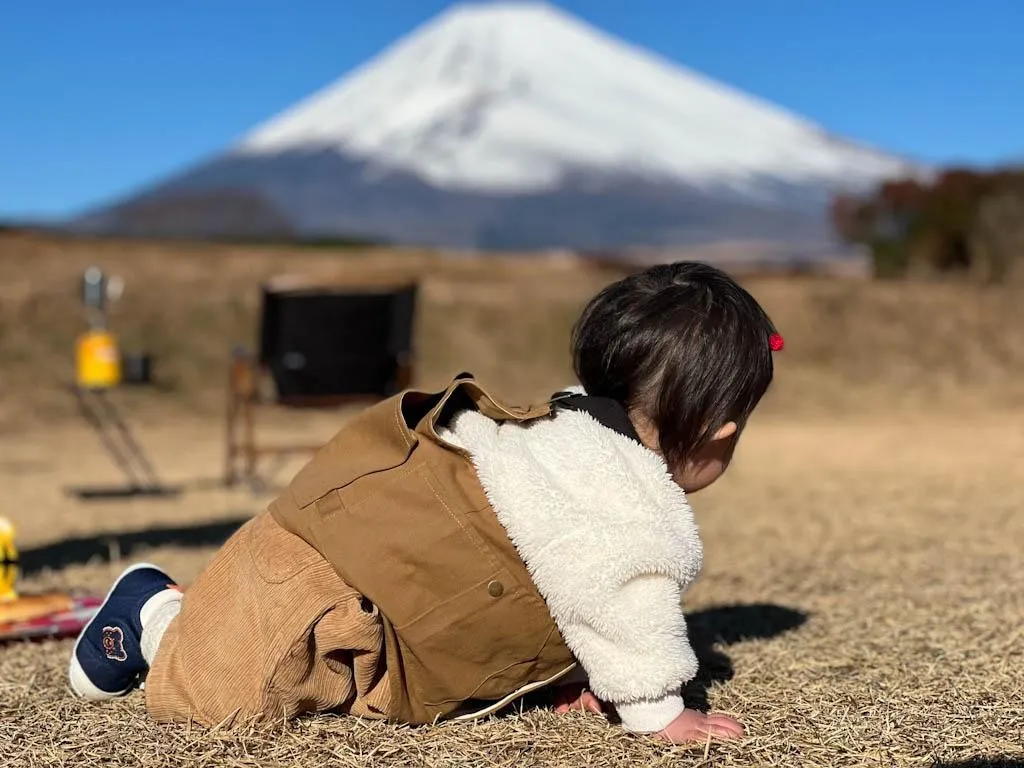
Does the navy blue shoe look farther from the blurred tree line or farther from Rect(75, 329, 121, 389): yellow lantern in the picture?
the blurred tree line

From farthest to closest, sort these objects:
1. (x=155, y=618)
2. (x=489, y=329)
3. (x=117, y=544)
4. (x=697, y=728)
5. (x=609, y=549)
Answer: (x=489, y=329), (x=117, y=544), (x=155, y=618), (x=697, y=728), (x=609, y=549)

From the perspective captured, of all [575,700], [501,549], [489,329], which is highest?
[501,549]

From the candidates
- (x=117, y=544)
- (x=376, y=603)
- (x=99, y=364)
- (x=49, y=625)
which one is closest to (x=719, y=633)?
(x=376, y=603)

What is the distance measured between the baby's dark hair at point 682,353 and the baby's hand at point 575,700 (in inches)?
19.3

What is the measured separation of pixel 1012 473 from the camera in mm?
6496

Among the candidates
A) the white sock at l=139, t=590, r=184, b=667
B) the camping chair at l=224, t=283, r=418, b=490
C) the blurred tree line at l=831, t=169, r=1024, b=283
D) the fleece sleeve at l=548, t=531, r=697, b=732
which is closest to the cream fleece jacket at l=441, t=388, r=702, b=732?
the fleece sleeve at l=548, t=531, r=697, b=732

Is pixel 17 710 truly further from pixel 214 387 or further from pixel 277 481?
pixel 214 387

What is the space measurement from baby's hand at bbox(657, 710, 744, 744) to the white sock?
931 millimetres

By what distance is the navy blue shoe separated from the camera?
2211mm

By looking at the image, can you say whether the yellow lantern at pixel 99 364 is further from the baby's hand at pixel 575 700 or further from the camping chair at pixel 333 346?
the baby's hand at pixel 575 700

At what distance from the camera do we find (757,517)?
548 centimetres

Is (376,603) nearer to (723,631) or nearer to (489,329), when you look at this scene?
(723,631)

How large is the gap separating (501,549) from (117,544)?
3218 millimetres

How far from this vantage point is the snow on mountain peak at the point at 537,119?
127m
